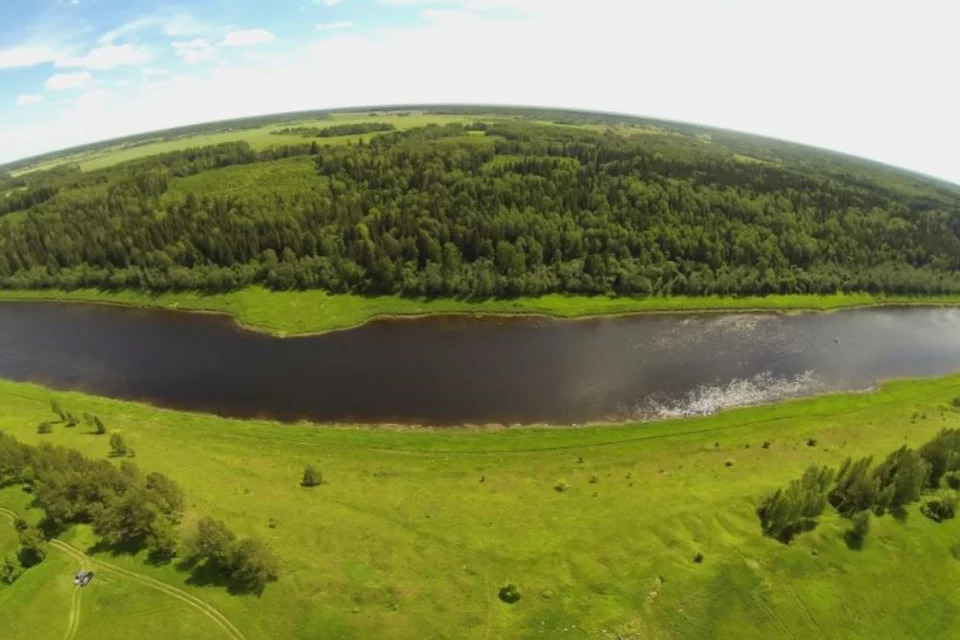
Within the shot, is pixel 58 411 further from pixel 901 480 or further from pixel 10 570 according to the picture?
pixel 901 480

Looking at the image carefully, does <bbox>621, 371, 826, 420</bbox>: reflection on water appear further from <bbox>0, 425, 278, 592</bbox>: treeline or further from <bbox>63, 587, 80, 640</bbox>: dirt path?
<bbox>63, 587, 80, 640</bbox>: dirt path

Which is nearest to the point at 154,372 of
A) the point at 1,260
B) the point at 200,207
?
the point at 200,207

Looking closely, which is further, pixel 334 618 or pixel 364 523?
pixel 364 523

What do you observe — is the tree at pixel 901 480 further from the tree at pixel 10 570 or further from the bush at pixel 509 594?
the tree at pixel 10 570

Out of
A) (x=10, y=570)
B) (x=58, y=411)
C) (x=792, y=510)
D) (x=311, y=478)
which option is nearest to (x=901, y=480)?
(x=792, y=510)

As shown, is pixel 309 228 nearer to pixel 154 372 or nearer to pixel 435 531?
pixel 154 372

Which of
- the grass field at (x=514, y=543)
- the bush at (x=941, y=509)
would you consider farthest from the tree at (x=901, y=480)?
the grass field at (x=514, y=543)
